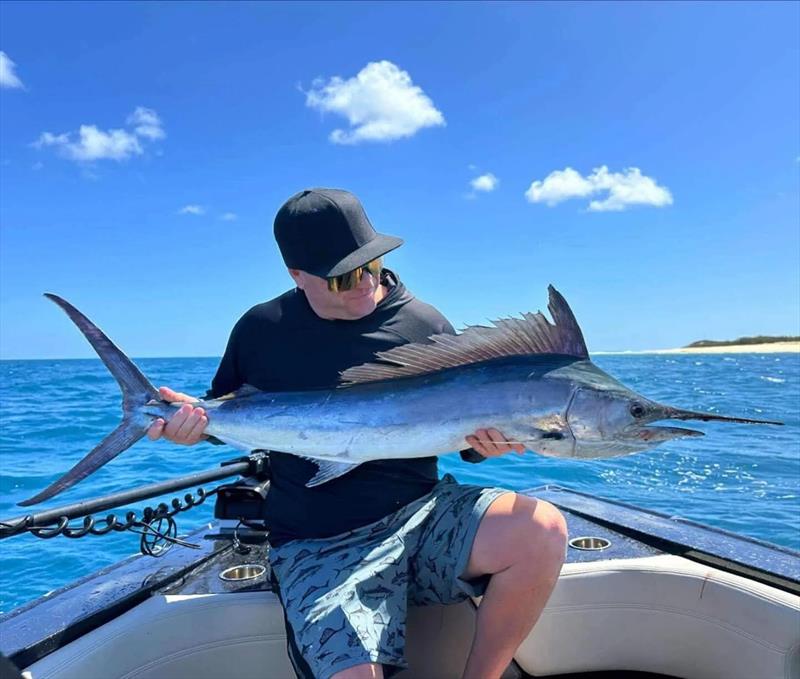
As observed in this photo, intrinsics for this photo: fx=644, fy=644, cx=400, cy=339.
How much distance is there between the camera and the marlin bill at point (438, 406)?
1.98m

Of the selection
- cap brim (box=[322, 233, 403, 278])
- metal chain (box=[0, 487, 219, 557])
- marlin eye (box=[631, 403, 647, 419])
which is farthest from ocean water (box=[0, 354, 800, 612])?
marlin eye (box=[631, 403, 647, 419])

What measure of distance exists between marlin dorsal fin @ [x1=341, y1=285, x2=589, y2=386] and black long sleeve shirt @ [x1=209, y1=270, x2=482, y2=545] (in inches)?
7.0

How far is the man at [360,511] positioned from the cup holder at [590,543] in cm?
73

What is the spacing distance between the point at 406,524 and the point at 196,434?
0.81m

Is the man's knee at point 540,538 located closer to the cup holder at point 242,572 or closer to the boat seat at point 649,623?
the boat seat at point 649,623

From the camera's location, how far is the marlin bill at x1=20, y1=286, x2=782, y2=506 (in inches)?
78.0

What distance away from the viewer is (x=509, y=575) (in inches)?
81.3

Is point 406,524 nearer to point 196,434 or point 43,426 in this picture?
point 196,434

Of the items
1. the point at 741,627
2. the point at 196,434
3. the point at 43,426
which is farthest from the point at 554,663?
the point at 43,426

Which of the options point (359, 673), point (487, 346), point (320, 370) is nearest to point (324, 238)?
point (320, 370)

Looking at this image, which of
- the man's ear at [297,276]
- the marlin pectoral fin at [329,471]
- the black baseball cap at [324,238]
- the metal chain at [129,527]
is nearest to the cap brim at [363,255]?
the black baseball cap at [324,238]

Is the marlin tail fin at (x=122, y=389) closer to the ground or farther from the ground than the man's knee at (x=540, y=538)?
farther from the ground

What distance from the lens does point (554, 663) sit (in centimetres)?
259

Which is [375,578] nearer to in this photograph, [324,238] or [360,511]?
[360,511]
